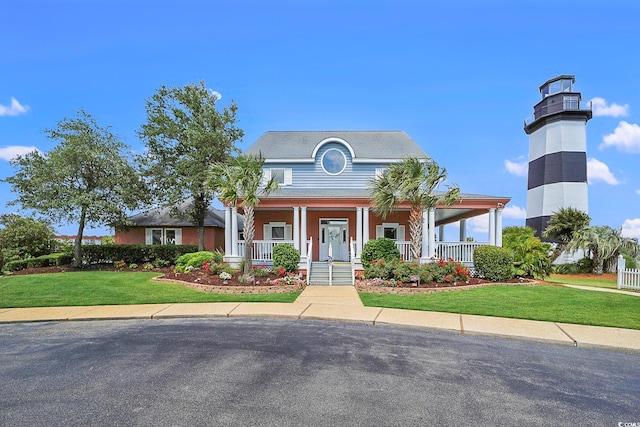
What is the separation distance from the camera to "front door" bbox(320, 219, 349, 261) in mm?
18609

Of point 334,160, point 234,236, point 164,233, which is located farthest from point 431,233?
point 164,233

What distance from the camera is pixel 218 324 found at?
7414 mm

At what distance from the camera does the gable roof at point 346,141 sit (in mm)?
19781

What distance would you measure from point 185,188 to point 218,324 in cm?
1467

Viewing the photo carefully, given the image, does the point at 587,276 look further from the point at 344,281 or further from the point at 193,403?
the point at 193,403

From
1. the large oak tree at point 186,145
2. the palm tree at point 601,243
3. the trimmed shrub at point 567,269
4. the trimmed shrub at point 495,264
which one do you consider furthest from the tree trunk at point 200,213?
the palm tree at point 601,243

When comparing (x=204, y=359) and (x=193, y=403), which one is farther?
(x=204, y=359)

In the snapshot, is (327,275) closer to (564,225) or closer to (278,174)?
(278,174)

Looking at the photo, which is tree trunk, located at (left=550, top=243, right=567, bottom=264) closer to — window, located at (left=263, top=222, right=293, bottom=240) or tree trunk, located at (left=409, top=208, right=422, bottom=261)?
tree trunk, located at (left=409, top=208, right=422, bottom=261)

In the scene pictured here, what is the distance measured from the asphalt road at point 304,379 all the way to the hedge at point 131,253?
1409cm

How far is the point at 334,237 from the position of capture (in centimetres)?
1875

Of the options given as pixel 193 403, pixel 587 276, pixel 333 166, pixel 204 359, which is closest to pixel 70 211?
pixel 333 166

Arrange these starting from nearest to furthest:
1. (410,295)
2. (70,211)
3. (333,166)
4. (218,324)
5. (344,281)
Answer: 1. (218,324)
2. (410,295)
3. (344,281)
4. (70,211)
5. (333,166)

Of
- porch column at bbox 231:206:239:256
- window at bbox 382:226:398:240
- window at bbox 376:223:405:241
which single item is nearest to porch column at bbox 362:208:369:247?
window at bbox 376:223:405:241
